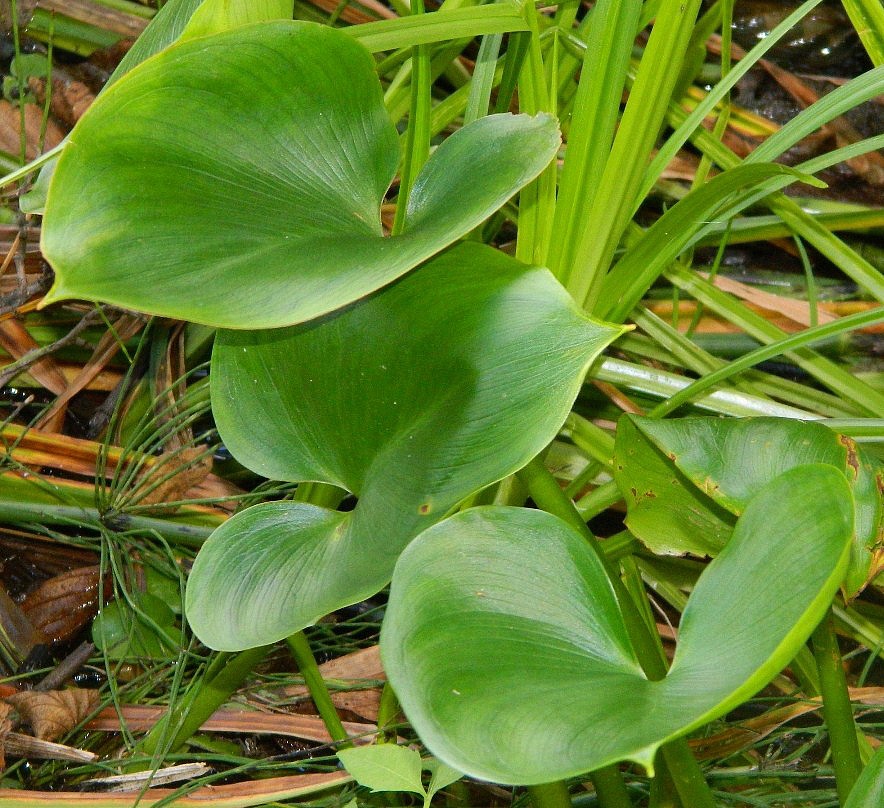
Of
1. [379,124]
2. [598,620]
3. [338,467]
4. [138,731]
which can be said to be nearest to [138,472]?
[138,731]

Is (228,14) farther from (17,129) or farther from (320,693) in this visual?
(17,129)

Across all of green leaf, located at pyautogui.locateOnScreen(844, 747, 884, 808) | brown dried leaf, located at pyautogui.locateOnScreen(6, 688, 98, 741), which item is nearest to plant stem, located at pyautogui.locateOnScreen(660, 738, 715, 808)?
green leaf, located at pyautogui.locateOnScreen(844, 747, 884, 808)

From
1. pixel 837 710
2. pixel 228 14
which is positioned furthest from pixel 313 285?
pixel 837 710

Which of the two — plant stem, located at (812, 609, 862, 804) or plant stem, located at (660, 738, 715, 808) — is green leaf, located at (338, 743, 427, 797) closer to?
plant stem, located at (660, 738, 715, 808)

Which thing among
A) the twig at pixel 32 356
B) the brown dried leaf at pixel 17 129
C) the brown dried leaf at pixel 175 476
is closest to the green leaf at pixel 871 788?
the brown dried leaf at pixel 175 476

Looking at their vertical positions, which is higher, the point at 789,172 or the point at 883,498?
the point at 789,172

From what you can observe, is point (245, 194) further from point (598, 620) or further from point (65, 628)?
point (65, 628)

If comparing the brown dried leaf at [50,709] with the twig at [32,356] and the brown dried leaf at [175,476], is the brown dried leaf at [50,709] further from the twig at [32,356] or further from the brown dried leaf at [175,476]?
the twig at [32,356]
